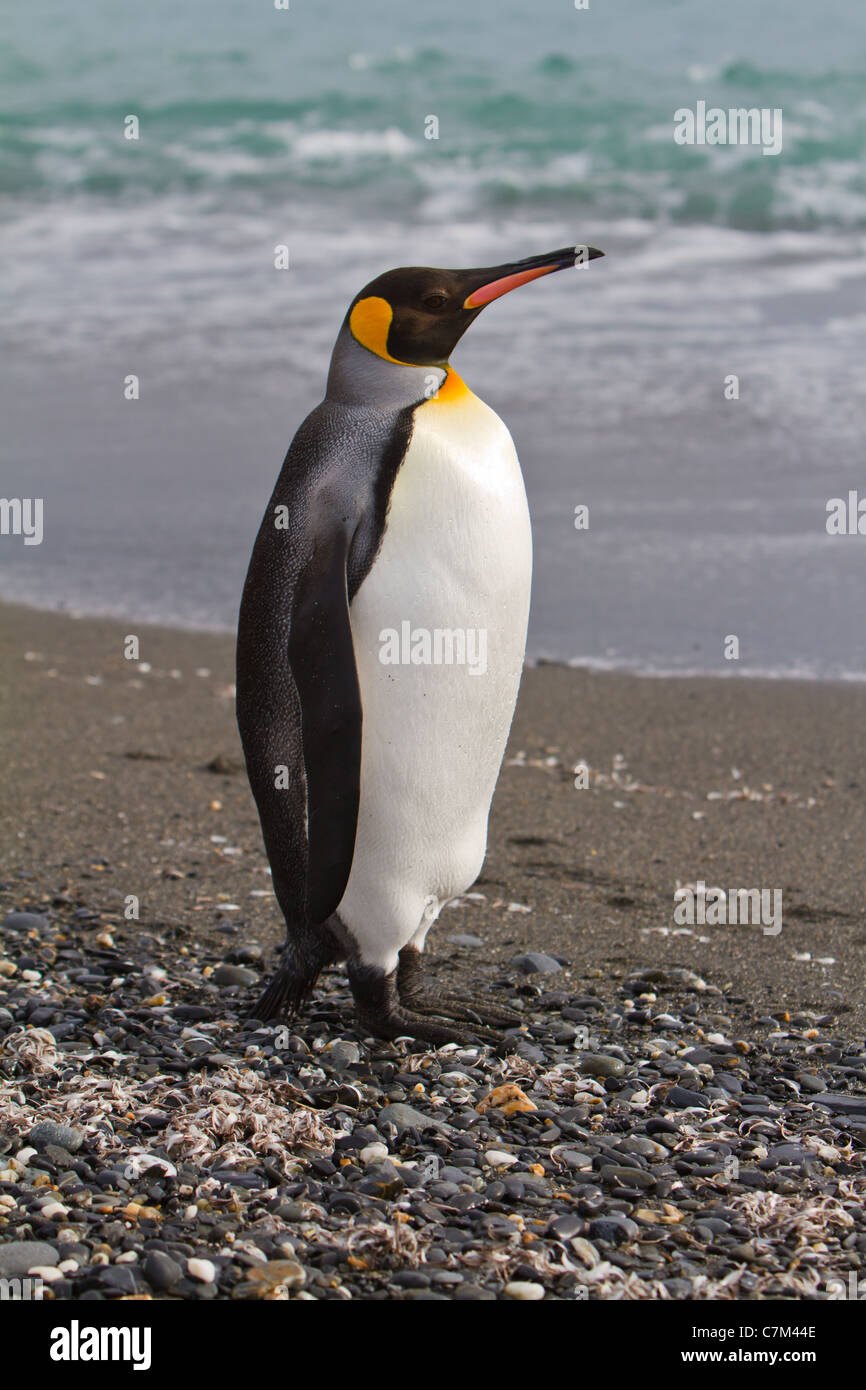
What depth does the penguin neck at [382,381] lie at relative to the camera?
3998 mm

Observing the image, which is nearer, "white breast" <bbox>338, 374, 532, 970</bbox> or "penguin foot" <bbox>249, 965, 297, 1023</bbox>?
"white breast" <bbox>338, 374, 532, 970</bbox>

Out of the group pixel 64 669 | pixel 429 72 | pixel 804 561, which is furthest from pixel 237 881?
pixel 429 72

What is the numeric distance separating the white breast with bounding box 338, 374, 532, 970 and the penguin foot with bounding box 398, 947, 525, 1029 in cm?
14

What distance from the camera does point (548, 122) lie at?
24.7 meters

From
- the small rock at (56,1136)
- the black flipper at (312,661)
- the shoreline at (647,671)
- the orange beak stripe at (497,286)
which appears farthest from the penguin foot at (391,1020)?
the shoreline at (647,671)

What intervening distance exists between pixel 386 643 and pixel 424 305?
2.78 feet

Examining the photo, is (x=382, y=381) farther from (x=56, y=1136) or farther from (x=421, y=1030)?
(x=56, y=1136)

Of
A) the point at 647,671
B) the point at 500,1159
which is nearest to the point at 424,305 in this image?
the point at 500,1159

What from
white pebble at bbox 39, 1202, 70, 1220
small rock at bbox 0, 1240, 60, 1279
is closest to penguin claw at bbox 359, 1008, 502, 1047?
white pebble at bbox 39, 1202, 70, 1220

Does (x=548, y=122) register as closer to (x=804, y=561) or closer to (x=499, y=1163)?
(x=804, y=561)

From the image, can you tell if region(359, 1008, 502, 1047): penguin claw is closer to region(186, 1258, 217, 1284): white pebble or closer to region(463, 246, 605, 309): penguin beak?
region(186, 1258, 217, 1284): white pebble

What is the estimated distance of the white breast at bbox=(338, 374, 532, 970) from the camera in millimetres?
3891

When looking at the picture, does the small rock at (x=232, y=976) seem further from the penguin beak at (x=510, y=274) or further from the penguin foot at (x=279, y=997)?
the penguin beak at (x=510, y=274)

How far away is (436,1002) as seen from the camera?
425cm
